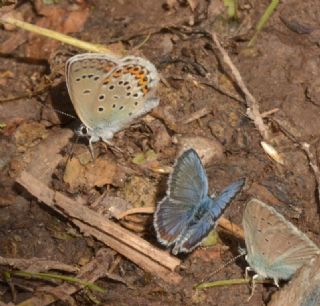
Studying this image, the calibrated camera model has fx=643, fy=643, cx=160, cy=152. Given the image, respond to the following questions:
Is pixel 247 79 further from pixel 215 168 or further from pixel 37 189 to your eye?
pixel 37 189

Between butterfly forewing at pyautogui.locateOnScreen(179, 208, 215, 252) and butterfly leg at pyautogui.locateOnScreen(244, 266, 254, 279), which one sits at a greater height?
butterfly forewing at pyautogui.locateOnScreen(179, 208, 215, 252)

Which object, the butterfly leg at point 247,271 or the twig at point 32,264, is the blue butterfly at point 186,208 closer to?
the butterfly leg at point 247,271

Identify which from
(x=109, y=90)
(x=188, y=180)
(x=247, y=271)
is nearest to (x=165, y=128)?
(x=109, y=90)

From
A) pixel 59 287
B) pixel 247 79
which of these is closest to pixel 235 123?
pixel 247 79

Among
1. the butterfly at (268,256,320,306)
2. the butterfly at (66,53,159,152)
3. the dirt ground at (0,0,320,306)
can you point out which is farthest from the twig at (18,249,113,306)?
the butterfly at (268,256,320,306)

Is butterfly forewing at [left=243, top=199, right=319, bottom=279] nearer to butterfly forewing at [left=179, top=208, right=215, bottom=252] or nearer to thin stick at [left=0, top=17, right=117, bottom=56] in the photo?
butterfly forewing at [left=179, top=208, right=215, bottom=252]

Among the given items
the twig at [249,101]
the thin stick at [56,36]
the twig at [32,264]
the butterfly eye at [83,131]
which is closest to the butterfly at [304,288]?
the twig at [249,101]
